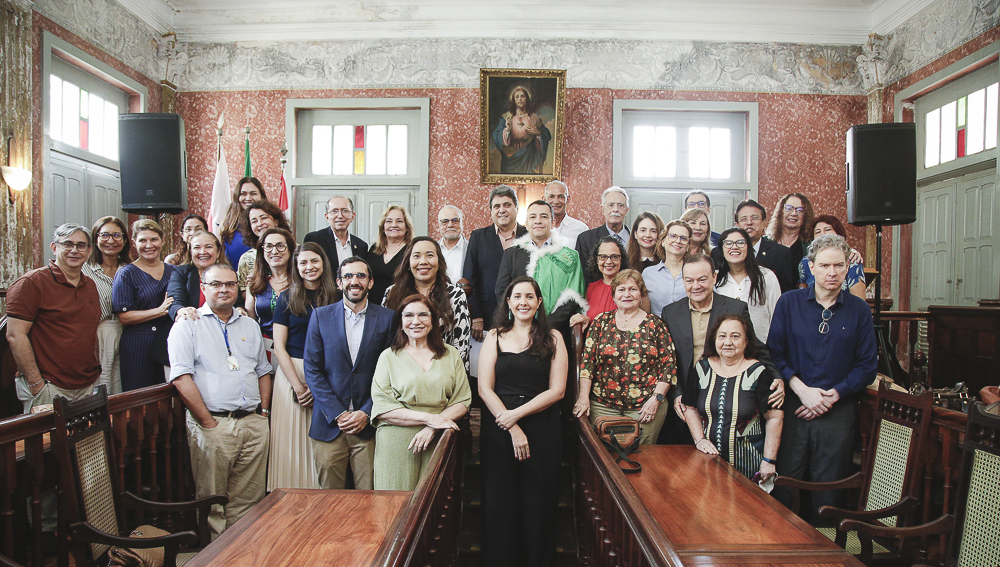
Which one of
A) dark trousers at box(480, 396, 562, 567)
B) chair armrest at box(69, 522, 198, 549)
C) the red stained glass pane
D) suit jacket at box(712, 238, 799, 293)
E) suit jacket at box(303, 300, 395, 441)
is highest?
the red stained glass pane

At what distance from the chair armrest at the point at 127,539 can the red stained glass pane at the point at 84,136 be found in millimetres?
5633

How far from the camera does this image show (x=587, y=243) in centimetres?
377

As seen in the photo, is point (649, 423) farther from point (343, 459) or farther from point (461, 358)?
point (343, 459)

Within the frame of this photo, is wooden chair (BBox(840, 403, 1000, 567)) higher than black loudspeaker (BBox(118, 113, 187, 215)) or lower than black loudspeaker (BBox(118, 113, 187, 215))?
lower

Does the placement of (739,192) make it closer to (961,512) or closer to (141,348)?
(961,512)

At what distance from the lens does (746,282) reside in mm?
3078

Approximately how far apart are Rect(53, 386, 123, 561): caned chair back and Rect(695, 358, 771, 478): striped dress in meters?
2.56

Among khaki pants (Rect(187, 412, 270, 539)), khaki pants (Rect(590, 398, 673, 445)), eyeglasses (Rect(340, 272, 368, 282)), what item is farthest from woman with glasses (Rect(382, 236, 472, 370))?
khaki pants (Rect(187, 412, 270, 539))

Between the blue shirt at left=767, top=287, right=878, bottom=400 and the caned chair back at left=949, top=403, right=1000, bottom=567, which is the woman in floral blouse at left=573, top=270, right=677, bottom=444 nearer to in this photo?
the blue shirt at left=767, top=287, right=878, bottom=400

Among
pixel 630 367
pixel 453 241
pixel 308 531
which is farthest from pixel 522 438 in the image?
pixel 453 241

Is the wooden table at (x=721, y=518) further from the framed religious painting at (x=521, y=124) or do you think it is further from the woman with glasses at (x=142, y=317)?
the framed religious painting at (x=521, y=124)

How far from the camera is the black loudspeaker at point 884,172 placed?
15.1ft

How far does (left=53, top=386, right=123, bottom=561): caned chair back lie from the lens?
1904 millimetres

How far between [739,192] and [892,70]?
7.40 feet
